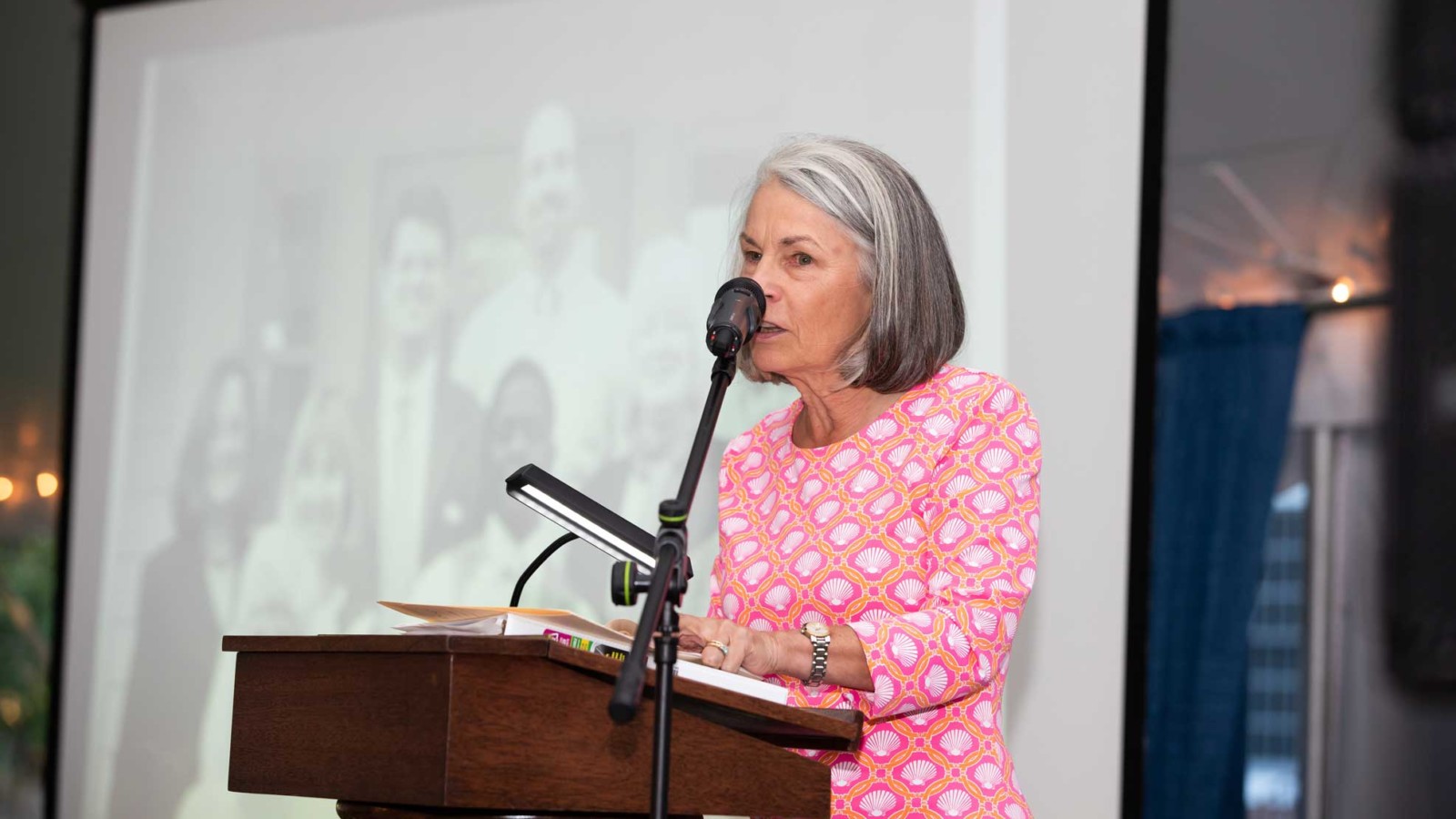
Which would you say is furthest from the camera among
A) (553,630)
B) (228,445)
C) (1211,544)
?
(228,445)

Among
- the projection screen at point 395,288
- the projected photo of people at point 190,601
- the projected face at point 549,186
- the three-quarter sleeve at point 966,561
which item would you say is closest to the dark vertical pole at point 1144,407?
the projection screen at point 395,288

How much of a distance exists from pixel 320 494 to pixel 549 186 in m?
1.14

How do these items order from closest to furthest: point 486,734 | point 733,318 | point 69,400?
point 486,734 → point 733,318 → point 69,400

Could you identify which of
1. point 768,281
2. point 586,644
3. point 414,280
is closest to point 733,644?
point 586,644

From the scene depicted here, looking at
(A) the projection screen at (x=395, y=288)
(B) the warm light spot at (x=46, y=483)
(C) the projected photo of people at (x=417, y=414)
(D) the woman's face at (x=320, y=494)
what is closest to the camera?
(A) the projection screen at (x=395, y=288)

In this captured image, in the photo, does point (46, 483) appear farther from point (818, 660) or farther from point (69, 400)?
point (818, 660)

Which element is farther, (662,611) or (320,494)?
(320,494)

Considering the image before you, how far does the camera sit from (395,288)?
4.14 metres

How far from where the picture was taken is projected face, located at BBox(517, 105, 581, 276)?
395cm

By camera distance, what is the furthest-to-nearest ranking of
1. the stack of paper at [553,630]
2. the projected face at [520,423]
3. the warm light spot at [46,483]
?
1. the warm light spot at [46,483]
2. the projected face at [520,423]
3. the stack of paper at [553,630]

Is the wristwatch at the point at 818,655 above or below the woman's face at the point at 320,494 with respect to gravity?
below

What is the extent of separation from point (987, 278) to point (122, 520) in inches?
114

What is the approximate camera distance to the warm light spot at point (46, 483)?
4.76m

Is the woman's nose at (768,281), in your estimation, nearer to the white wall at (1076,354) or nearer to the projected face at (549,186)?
the white wall at (1076,354)
